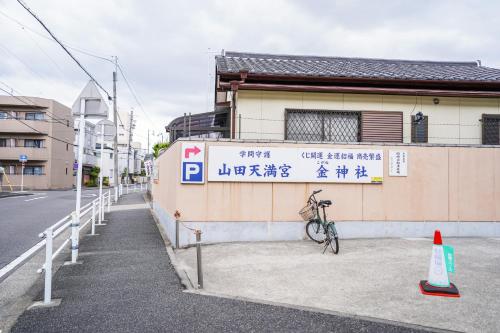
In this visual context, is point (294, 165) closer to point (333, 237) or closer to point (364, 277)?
point (333, 237)

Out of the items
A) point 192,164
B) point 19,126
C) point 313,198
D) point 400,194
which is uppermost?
point 19,126

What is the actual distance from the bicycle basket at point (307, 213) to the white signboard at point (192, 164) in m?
2.31

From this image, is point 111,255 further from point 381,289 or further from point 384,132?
point 384,132

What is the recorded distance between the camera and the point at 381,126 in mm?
10531

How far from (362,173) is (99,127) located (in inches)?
345

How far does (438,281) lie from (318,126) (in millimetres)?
6012

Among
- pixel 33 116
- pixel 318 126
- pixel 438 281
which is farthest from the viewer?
pixel 33 116

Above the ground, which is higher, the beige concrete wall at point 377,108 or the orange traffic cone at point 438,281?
the beige concrete wall at point 377,108

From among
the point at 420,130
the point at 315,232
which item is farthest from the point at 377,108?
the point at 315,232

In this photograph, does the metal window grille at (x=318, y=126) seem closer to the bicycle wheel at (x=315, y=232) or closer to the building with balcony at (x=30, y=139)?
the bicycle wheel at (x=315, y=232)

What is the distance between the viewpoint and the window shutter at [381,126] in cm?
1047

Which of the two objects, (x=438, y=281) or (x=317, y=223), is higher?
(x=317, y=223)

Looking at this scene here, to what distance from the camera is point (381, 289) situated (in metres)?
5.10

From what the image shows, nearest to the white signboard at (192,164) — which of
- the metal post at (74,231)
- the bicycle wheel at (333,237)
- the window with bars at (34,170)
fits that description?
the metal post at (74,231)
